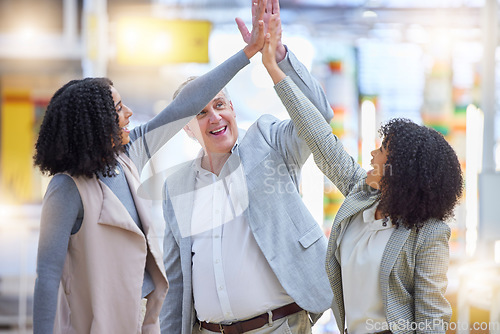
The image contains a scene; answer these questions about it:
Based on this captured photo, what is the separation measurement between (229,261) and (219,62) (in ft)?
15.8

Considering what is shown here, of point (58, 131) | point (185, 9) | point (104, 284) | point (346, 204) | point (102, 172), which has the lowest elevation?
point (104, 284)

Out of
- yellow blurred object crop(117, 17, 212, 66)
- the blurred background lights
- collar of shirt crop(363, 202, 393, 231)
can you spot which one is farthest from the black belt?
the blurred background lights

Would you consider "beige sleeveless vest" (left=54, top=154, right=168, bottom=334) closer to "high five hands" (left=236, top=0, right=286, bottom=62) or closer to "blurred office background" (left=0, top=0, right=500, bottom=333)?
"high five hands" (left=236, top=0, right=286, bottom=62)

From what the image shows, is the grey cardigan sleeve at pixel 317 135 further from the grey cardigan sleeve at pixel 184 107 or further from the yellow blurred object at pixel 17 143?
the yellow blurred object at pixel 17 143

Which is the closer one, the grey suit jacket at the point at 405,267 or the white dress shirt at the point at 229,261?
the grey suit jacket at the point at 405,267

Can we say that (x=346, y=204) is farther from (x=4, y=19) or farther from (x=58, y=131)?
(x=4, y=19)

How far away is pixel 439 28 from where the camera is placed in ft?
25.1

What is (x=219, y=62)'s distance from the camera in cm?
675

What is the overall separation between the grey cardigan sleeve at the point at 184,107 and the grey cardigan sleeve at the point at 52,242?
390 mm

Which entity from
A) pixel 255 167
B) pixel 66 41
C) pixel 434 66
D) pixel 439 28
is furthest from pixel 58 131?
pixel 434 66

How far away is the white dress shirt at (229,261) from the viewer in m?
2.16

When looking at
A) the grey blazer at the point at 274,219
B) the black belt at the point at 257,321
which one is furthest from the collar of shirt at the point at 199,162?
the black belt at the point at 257,321

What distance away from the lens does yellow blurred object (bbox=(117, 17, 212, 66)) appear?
5.93 metres

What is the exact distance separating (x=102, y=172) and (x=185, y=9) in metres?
5.34
